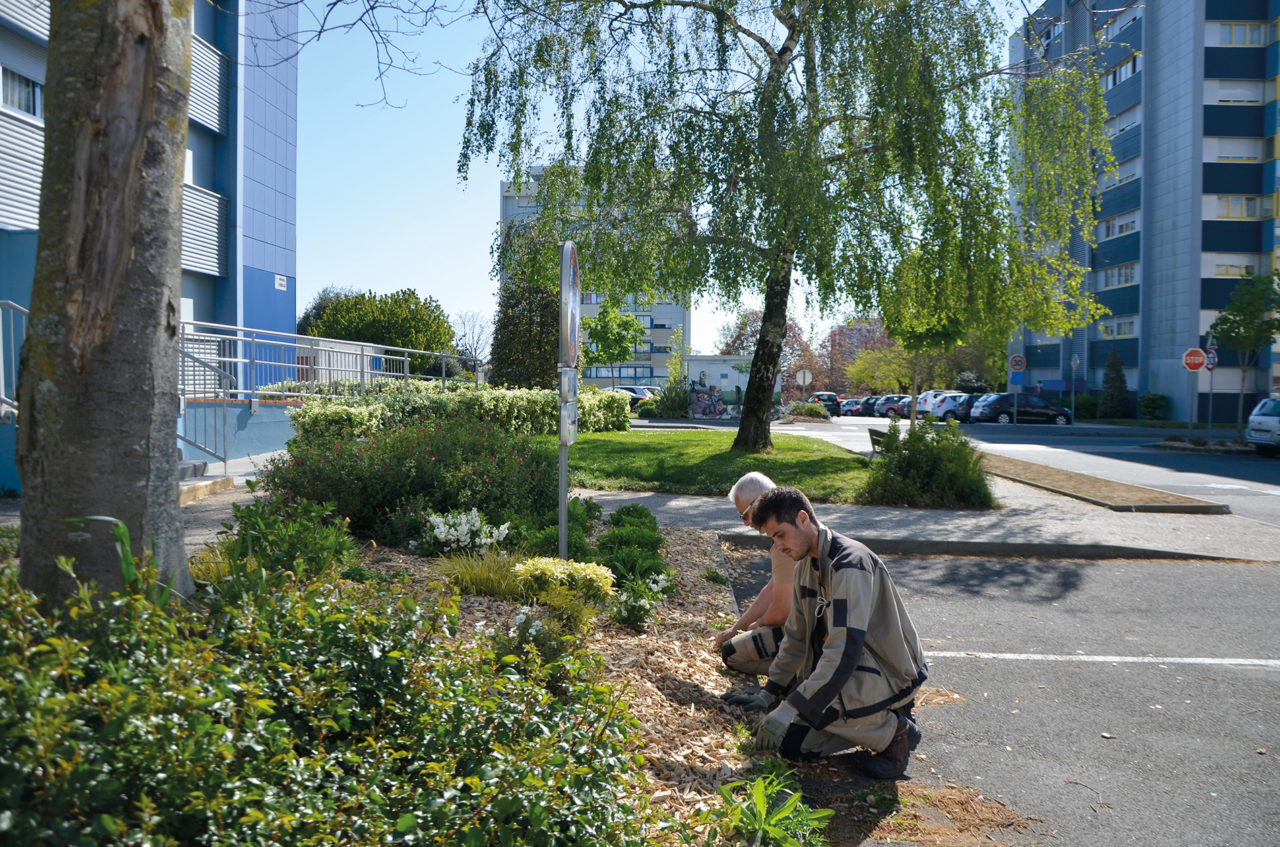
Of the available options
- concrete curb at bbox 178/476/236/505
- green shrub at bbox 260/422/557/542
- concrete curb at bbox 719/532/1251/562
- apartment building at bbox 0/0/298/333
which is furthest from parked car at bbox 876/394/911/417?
green shrub at bbox 260/422/557/542

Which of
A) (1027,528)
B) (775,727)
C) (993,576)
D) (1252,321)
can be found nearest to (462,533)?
(775,727)

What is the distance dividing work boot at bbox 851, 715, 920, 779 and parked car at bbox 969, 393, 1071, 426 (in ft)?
138

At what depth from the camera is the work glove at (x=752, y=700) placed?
4391 millimetres

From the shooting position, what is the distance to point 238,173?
23375mm

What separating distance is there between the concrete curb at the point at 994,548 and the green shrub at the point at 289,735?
685 centimetres

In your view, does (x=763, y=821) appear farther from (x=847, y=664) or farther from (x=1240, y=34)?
(x=1240, y=34)

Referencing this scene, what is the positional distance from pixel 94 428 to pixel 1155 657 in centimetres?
601

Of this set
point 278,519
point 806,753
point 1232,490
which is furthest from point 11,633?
point 1232,490

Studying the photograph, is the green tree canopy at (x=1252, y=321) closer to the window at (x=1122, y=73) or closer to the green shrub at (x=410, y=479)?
the window at (x=1122, y=73)

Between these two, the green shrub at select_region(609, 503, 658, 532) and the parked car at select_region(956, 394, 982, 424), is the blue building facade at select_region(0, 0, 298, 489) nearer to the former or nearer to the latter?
the green shrub at select_region(609, 503, 658, 532)

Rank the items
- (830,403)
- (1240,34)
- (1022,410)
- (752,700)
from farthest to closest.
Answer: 1. (830,403)
2. (1022,410)
3. (1240,34)
4. (752,700)

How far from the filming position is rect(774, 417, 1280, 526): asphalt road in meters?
15.0

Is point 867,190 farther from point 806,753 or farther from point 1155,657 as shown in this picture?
point 806,753

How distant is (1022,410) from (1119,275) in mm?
12889
